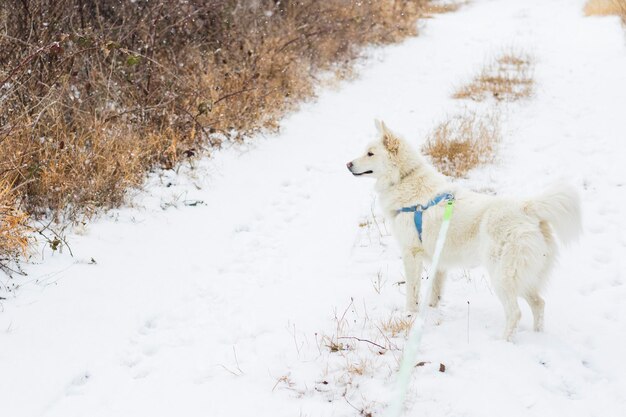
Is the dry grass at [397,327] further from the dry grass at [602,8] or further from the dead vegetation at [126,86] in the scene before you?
the dry grass at [602,8]

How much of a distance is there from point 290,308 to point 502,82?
7864 mm

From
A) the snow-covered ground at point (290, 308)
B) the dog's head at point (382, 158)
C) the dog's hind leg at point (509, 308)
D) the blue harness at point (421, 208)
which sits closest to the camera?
the snow-covered ground at point (290, 308)

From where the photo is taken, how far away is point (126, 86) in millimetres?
6332

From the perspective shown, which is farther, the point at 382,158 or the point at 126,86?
the point at 126,86

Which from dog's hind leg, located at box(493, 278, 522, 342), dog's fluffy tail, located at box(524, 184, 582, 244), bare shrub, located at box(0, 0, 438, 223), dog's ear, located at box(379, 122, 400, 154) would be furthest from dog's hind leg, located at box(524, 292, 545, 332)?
bare shrub, located at box(0, 0, 438, 223)

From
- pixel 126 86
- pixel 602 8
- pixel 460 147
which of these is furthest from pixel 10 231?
pixel 602 8

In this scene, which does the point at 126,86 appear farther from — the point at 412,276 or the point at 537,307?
the point at 537,307

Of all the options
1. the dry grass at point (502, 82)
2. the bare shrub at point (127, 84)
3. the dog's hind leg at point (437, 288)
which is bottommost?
the dog's hind leg at point (437, 288)

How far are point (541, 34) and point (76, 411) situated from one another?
16.0 meters

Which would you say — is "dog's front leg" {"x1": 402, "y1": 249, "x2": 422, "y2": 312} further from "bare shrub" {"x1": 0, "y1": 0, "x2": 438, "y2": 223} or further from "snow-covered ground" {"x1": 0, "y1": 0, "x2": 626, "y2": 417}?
"bare shrub" {"x1": 0, "y1": 0, "x2": 438, "y2": 223}

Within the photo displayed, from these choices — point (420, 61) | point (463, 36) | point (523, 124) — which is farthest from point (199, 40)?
point (463, 36)

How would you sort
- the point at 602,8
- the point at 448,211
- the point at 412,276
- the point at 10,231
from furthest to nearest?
the point at 602,8 → the point at 412,276 → the point at 10,231 → the point at 448,211

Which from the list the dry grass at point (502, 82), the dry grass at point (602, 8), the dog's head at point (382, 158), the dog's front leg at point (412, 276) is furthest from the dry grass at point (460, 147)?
the dry grass at point (602, 8)

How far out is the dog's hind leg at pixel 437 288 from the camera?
398cm
